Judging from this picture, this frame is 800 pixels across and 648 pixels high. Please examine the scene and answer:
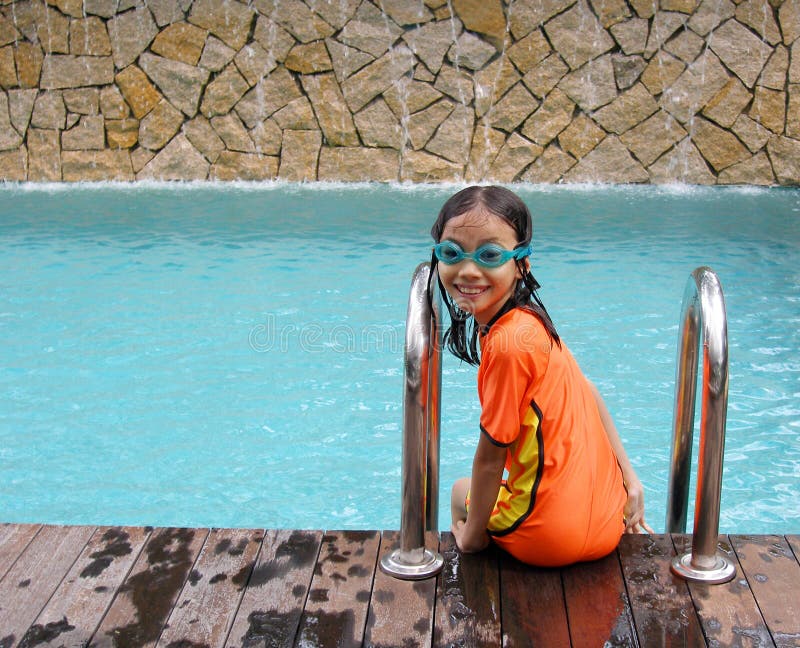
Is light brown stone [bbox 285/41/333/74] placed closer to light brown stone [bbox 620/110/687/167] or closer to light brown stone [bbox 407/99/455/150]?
light brown stone [bbox 407/99/455/150]

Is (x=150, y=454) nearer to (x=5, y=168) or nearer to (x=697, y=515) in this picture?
(x=697, y=515)

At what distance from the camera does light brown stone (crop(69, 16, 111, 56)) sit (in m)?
8.58

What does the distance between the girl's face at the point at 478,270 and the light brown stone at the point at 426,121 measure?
6.85 metres

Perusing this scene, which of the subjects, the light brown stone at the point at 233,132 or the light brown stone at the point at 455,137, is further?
the light brown stone at the point at 233,132

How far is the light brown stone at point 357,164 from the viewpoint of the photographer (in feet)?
28.1

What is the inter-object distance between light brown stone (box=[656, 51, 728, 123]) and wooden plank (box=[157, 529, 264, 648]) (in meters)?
7.37

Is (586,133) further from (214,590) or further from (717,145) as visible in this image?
(214,590)

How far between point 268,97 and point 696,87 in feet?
13.3

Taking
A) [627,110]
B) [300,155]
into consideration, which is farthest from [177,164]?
[627,110]

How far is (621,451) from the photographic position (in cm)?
211

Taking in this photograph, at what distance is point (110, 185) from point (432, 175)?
10.2ft

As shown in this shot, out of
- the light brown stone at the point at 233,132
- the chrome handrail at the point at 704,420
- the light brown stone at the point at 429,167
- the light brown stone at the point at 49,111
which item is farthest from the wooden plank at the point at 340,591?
the light brown stone at the point at 49,111

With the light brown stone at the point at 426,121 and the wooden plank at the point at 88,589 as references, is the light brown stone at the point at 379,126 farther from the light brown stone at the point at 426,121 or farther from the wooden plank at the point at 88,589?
the wooden plank at the point at 88,589

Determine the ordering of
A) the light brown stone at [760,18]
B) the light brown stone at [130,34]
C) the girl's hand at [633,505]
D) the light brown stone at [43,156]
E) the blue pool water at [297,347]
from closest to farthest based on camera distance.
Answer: the girl's hand at [633,505] → the blue pool water at [297,347] → the light brown stone at [760,18] → the light brown stone at [130,34] → the light brown stone at [43,156]
